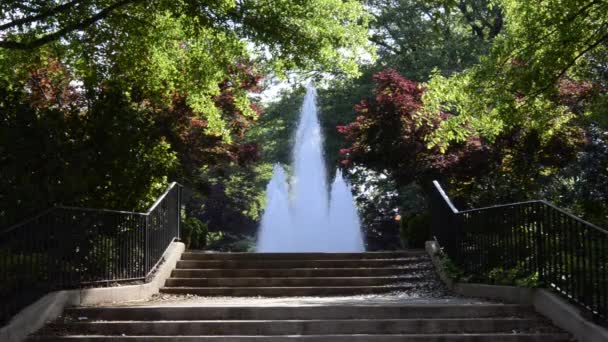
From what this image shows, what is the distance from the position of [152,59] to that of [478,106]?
218 inches

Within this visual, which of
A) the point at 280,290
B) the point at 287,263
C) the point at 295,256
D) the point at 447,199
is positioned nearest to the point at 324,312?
the point at 280,290

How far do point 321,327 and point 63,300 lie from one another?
10.3 ft

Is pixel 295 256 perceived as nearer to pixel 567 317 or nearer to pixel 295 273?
pixel 295 273

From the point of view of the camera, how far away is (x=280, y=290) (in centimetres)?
1233

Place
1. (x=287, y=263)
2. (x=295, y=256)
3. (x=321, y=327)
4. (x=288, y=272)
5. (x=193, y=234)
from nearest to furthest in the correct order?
1. (x=321, y=327)
2. (x=288, y=272)
3. (x=287, y=263)
4. (x=295, y=256)
5. (x=193, y=234)

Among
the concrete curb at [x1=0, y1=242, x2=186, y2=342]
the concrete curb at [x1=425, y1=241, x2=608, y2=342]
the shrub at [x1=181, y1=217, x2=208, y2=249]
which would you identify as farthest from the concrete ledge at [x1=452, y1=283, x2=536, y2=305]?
the shrub at [x1=181, y1=217, x2=208, y2=249]

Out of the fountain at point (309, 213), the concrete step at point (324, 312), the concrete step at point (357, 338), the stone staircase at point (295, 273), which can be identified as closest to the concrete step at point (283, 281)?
the stone staircase at point (295, 273)

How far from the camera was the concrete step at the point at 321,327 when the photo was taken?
8195 mm

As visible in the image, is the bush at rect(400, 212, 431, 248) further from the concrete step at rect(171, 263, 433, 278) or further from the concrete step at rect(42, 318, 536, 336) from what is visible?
the concrete step at rect(42, 318, 536, 336)

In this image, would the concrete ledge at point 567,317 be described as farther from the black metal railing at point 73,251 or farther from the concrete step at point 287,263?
the black metal railing at point 73,251

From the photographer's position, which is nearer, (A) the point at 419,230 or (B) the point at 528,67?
(B) the point at 528,67

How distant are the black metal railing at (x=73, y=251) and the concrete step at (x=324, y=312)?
785mm

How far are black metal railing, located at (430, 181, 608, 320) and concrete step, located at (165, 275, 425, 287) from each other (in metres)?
1.31

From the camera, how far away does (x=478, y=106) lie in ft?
42.1
